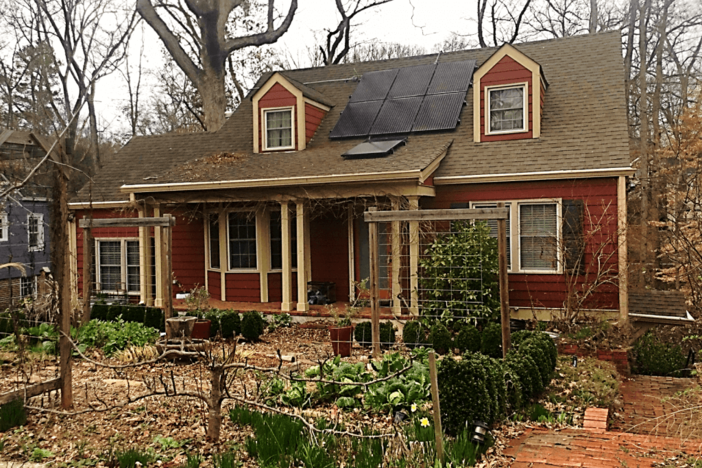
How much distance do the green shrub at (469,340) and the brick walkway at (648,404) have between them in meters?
2.21

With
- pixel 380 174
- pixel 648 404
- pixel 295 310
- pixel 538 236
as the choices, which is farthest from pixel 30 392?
pixel 538 236

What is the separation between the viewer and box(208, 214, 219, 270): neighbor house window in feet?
49.0

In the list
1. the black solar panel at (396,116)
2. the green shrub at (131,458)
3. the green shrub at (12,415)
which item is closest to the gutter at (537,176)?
the black solar panel at (396,116)

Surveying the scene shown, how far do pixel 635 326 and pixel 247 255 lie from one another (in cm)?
A: 845

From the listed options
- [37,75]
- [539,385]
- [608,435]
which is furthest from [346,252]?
[37,75]

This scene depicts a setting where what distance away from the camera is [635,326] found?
38.0 feet

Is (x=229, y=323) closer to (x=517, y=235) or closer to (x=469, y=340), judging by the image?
(x=469, y=340)

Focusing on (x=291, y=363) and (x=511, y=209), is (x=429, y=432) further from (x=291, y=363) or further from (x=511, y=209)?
(x=511, y=209)

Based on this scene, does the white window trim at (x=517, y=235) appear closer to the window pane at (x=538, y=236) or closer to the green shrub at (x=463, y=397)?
the window pane at (x=538, y=236)

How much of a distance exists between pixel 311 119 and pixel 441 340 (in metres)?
7.50

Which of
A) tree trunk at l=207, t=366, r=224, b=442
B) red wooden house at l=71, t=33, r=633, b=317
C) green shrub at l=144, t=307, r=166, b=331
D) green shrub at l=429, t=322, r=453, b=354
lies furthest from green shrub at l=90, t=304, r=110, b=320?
tree trunk at l=207, t=366, r=224, b=442

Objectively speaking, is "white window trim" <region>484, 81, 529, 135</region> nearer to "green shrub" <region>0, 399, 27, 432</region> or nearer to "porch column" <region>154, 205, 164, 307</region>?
"porch column" <region>154, 205, 164, 307</region>

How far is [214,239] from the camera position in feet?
49.1

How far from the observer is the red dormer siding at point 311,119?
14.9 meters
